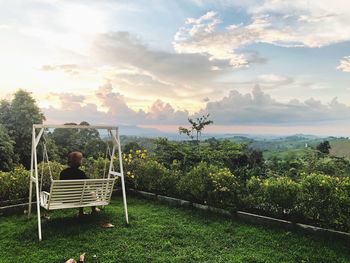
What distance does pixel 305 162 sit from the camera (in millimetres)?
8203

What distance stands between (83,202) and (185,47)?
8.83 m

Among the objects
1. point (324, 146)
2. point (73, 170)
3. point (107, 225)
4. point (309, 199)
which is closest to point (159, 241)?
point (107, 225)

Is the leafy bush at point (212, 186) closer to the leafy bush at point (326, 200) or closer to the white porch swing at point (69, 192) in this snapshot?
the leafy bush at point (326, 200)

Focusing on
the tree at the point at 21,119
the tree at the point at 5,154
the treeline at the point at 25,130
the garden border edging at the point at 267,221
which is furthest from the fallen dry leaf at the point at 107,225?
the tree at the point at 21,119

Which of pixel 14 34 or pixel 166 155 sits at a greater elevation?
pixel 14 34

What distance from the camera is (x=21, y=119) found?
3069 cm

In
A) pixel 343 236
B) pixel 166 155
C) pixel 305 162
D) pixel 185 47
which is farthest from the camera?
pixel 185 47

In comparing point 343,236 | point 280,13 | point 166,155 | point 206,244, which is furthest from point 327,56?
point 206,244

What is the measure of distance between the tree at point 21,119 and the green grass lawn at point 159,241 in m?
24.9

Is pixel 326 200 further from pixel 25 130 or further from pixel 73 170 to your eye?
pixel 25 130

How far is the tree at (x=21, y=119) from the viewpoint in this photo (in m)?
30.3

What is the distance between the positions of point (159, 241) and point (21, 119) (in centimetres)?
2804

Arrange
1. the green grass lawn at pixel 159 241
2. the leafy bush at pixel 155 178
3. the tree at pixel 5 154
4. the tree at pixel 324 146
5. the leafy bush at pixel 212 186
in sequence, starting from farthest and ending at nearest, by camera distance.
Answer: the tree at pixel 5 154, the tree at pixel 324 146, the leafy bush at pixel 155 178, the leafy bush at pixel 212 186, the green grass lawn at pixel 159 241

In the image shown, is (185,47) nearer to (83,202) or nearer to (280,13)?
(280,13)
